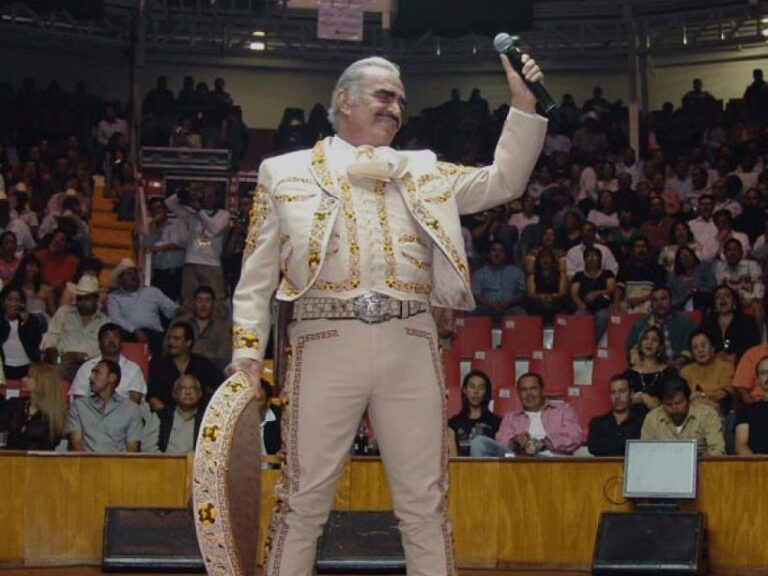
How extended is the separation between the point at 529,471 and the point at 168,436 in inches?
93.3

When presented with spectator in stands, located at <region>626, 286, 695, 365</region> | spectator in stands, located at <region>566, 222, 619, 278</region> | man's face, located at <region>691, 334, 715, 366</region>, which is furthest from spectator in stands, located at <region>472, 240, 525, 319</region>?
man's face, located at <region>691, 334, 715, 366</region>

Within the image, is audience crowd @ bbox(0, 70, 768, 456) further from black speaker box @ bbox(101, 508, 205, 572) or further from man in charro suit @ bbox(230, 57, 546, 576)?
man in charro suit @ bbox(230, 57, 546, 576)

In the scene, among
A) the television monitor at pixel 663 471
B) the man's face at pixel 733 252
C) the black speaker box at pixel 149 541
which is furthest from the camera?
the man's face at pixel 733 252

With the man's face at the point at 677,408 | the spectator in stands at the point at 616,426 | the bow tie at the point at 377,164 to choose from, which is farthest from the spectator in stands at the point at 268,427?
the bow tie at the point at 377,164

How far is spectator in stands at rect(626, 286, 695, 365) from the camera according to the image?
12.4 metres

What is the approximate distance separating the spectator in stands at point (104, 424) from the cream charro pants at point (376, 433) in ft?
18.1

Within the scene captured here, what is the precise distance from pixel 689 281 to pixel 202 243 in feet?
13.3

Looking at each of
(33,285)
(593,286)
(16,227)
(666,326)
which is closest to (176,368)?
(33,285)

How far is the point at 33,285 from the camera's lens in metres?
13.2

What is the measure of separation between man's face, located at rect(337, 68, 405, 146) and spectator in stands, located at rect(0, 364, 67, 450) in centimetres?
560

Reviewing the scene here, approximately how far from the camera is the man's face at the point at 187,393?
402 inches

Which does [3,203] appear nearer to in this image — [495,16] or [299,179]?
[495,16]

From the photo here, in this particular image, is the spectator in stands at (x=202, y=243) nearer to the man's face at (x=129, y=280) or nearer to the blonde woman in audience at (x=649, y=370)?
the man's face at (x=129, y=280)

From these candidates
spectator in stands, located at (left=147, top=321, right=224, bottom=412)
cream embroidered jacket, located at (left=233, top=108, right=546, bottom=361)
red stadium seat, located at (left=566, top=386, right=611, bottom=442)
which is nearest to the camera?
cream embroidered jacket, located at (left=233, top=108, right=546, bottom=361)
